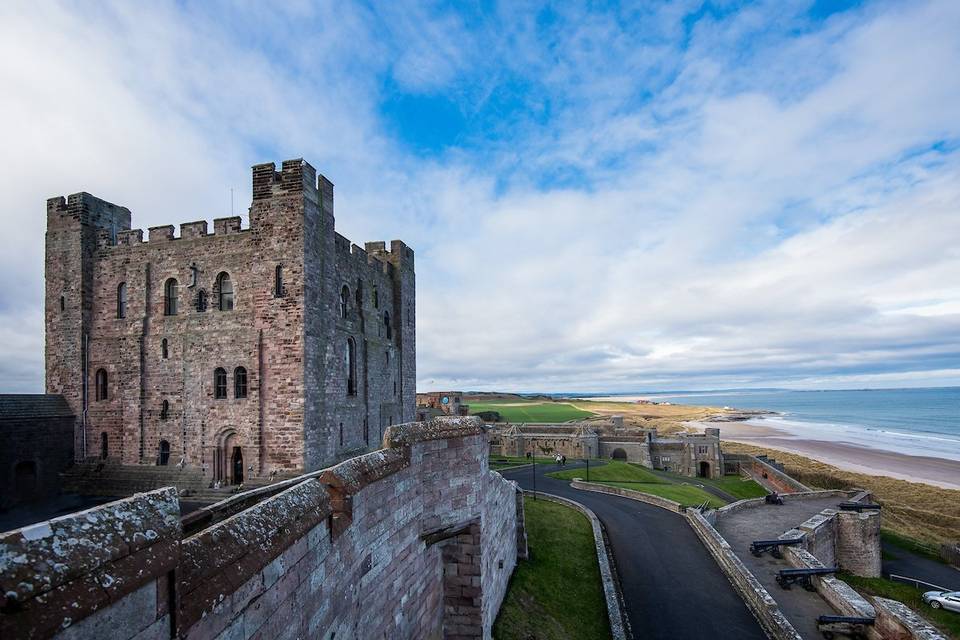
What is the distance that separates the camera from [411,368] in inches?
1216

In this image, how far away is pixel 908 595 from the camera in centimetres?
2223

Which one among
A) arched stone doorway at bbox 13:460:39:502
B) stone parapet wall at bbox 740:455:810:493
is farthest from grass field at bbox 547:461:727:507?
arched stone doorway at bbox 13:460:39:502

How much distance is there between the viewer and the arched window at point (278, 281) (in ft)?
65.4

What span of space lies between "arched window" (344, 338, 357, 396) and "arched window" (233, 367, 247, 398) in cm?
468

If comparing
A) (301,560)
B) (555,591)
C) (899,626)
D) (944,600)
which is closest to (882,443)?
(944,600)

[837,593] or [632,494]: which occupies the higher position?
[837,593]

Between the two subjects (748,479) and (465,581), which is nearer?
(465,581)

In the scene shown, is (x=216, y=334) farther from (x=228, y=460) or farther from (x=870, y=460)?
(x=870, y=460)

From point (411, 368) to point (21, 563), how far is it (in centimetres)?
2862

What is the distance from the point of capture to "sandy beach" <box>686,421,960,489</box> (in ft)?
178

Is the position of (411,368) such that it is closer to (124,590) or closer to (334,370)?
(334,370)

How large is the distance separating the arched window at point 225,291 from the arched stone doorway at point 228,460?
18.2 ft

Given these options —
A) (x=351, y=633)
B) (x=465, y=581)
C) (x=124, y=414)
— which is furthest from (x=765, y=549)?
(x=124, y=414)

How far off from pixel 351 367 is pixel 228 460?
6642 millimetres
